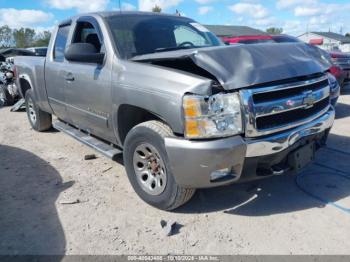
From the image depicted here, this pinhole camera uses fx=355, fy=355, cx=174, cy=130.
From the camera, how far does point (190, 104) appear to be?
2.86 meters

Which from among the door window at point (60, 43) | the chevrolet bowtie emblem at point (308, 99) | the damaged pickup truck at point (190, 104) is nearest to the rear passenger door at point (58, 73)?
the door window at point (60, 43)

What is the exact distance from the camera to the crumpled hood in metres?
2.91

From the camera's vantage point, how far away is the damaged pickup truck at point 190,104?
9.48 ft

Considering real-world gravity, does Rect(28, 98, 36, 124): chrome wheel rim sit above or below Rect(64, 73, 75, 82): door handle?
below

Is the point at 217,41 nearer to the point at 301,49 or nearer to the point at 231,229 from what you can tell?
the point at 301,49

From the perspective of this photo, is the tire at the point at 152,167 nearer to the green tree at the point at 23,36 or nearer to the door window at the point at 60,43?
the door window at the point at 60,43

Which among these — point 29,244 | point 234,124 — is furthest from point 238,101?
point 29,244

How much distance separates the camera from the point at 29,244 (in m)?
3.06

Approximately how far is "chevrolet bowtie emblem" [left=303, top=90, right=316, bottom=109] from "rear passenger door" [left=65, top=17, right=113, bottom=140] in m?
1.98

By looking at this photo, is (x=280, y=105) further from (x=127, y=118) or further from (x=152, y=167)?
(x=127, y=118)

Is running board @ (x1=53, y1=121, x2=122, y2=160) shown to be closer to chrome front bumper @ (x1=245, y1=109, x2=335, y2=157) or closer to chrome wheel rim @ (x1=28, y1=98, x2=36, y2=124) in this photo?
chrome wheel rim @ (x1=28, y1=98, x2=36, y2=124)

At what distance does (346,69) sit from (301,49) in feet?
22.6

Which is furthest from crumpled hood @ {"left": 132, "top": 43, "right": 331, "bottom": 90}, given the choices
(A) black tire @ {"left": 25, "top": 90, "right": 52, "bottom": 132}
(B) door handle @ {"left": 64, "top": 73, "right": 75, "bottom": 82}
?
(A) black tire @ {"left": 25, "top": 90, "right": 52, "bottom": 132}

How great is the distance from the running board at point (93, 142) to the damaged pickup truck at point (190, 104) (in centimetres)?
4
